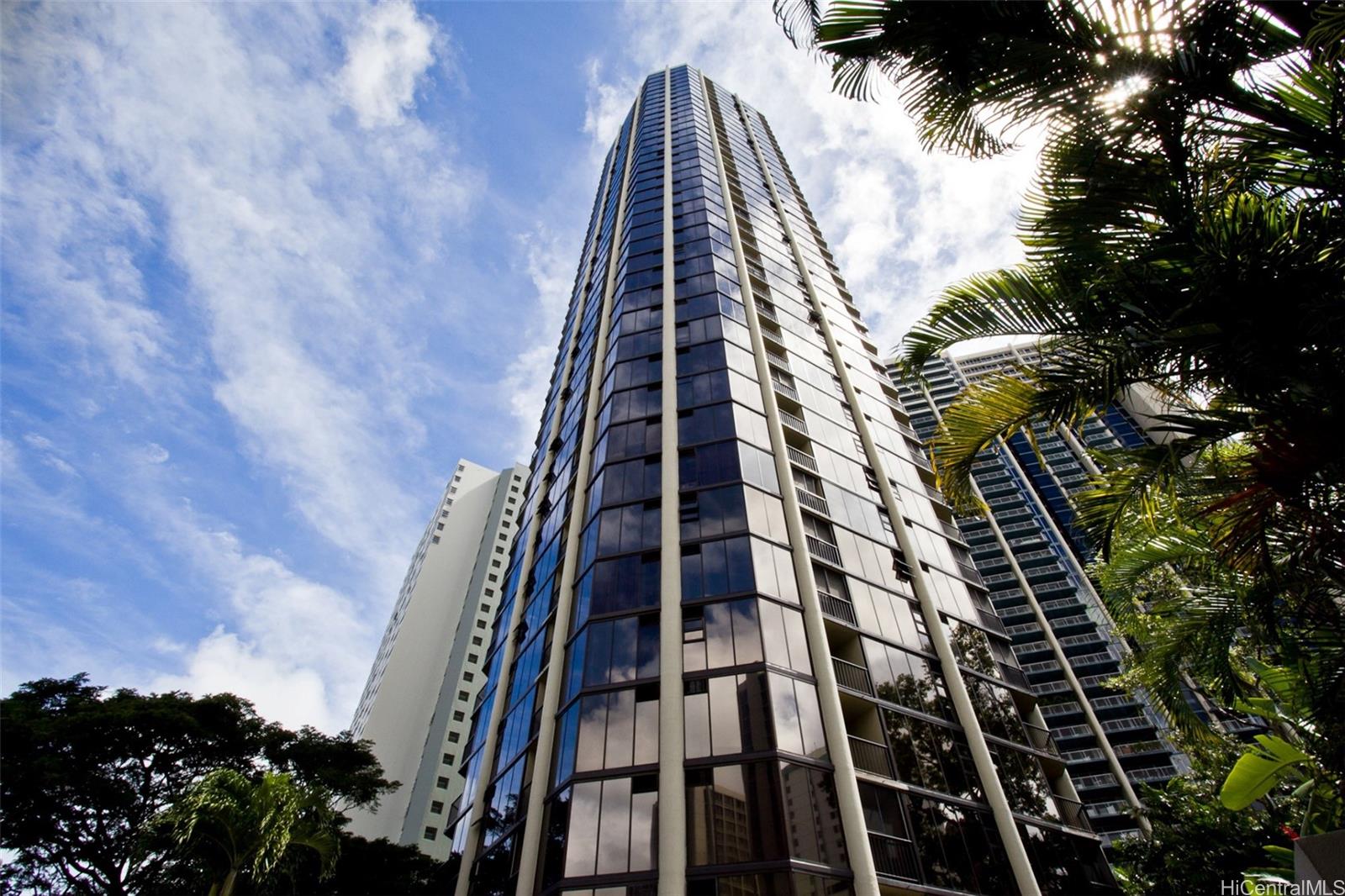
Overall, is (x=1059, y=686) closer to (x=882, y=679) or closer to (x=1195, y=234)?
(x=882, y=679)

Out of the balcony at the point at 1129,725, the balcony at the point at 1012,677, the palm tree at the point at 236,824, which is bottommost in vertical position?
the palm tree at the point at 236,824

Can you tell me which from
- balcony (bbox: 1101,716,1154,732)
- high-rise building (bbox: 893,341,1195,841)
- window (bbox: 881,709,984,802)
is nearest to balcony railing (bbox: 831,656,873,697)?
window (bbox: 881,709,984,802)

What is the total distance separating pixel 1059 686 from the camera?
72.6m

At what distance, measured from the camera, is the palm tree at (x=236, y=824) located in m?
10.7

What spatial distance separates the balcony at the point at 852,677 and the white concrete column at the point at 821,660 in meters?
0.57

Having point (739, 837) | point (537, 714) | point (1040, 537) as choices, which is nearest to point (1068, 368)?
point (739, 837)

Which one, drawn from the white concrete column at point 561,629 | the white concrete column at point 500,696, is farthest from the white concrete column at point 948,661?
the white concrete column at point 500,696

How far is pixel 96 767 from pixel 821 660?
82.2 ft

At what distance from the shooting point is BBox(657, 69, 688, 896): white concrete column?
16.0 m

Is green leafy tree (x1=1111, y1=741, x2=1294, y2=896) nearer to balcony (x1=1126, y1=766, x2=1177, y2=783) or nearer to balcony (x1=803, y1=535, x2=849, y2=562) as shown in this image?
balcony (x1=803, y1=535, x2=849, y2=562)

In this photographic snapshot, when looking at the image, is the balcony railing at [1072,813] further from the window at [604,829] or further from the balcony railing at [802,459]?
the balcony railing at [802,459]

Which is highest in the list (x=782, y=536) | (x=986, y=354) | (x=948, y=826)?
(x=986, y=354)

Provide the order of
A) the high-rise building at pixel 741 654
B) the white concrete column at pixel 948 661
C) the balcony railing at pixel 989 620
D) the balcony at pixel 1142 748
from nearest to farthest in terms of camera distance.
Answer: the high-rise building at pixel 741 654 < the white concrete column at pixel 948 661 < the balcony railing at pixel 989 620 < the balcony at pixel 1142 748

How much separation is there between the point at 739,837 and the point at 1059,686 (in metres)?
71.3
